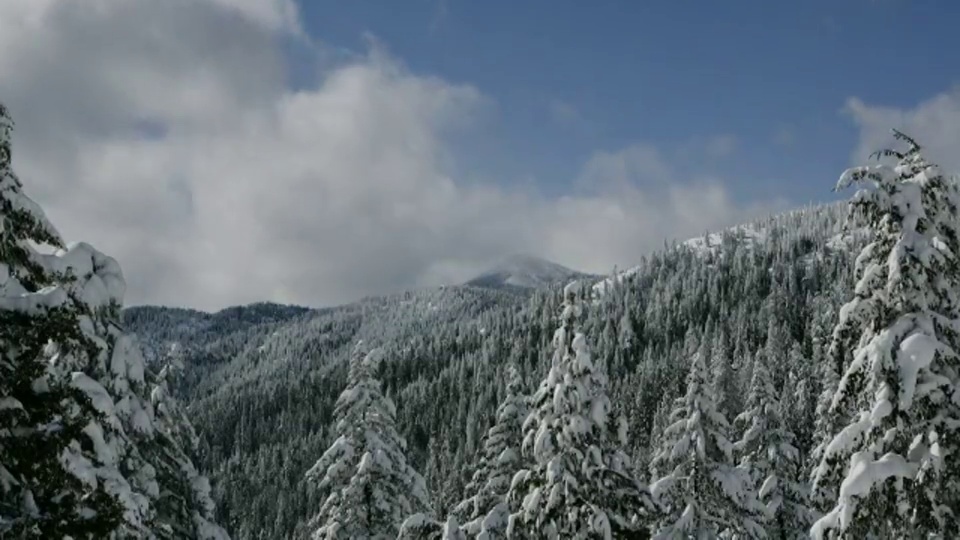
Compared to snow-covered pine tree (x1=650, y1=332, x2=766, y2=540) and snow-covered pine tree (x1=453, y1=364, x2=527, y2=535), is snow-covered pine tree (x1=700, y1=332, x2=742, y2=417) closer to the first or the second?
snow-covered pine tree (x1=650, y1=332, x2=766, y2=540)

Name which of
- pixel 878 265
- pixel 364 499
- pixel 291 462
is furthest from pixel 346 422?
pixel 291 462

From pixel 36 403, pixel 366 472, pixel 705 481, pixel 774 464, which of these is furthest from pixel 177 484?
pixel 774 464

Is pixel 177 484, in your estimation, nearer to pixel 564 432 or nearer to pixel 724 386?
pixel 564 432

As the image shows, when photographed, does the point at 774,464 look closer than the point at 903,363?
No

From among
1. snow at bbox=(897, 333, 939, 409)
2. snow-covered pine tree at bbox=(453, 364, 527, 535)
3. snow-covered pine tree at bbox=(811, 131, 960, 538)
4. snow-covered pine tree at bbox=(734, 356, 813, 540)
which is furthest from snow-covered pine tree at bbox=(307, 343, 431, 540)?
snow at bbox=(897, 333, 939, 409)

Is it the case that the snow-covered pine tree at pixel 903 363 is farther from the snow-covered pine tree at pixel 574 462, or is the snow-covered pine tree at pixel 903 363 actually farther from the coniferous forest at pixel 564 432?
the snow-covered pine tree at pixel 574 462

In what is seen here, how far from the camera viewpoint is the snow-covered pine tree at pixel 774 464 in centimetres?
2730

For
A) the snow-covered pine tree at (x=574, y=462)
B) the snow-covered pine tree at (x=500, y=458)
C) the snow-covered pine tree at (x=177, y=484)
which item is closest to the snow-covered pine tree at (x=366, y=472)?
the snow-covered pine tree at (x=500, y=458)

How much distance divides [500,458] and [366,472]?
4.68m

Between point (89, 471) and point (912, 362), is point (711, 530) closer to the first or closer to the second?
point (912, 362)

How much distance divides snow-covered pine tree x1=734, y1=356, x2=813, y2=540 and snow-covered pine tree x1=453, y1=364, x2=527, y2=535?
9.39 metres

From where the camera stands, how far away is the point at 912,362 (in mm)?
12242

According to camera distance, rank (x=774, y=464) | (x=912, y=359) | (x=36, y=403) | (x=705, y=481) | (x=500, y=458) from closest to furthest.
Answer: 1. (x=36, y=403)
2. (x=912, y=359)
3. (x=500, y=458)
4. (x=705, y=481)
5. (x=774, y=464)

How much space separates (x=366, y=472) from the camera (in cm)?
2298
